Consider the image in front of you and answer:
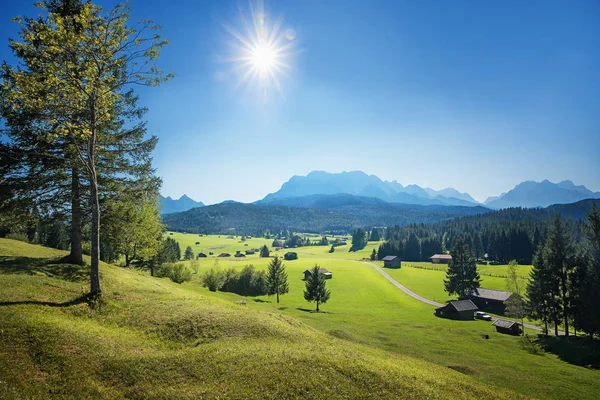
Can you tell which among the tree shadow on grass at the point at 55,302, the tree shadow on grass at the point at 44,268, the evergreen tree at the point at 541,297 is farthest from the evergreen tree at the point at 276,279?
the tree shadow on grass at the point at 55,302

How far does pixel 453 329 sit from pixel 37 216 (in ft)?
202

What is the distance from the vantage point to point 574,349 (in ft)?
136

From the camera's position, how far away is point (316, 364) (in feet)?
47.5

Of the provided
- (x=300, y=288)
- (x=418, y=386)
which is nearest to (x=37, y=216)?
(x=418, y=386)

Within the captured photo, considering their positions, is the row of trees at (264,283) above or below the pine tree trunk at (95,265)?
below

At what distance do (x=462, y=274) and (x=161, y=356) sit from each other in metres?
93.0

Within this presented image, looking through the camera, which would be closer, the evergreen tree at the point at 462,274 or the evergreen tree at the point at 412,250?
the evergreen tree at the point at 462,274

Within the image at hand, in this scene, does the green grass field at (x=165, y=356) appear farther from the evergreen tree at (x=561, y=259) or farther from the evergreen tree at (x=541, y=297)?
the evergreen tree at (x=541, y=297)

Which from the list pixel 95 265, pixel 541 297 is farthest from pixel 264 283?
pixel 95 265

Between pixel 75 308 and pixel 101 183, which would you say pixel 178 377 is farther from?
pixel 101 183

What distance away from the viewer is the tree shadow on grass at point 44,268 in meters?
20.8

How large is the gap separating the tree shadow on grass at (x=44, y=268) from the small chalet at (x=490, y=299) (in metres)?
89.4

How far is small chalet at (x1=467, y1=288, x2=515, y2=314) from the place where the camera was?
74.6 meters

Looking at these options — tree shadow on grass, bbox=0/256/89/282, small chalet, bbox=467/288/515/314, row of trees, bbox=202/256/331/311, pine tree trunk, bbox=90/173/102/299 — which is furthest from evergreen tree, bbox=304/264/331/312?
pine tree trunk, bbox=90/173/102/299
